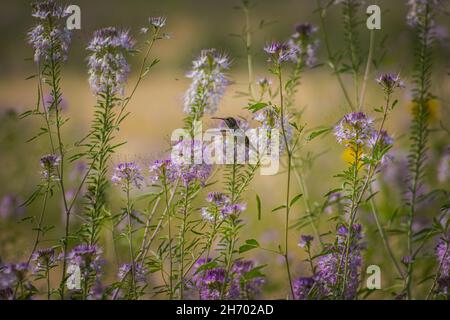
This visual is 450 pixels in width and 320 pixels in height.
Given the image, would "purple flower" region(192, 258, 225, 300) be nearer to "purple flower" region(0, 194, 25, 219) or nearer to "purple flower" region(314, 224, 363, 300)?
"purple flower" region(314, 224, 363, 300)

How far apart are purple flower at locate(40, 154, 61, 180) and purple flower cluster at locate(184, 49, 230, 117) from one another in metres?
0.63

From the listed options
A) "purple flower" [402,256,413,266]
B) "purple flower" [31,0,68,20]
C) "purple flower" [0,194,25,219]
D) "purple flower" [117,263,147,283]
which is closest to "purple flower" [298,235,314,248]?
"purple flower" [402,256,413,266]

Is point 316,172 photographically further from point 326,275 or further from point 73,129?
point 326,275

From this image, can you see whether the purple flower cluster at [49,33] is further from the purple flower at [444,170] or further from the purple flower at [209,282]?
the purple flower at [444,170]

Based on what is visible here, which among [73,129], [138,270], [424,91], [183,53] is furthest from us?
[183,53]

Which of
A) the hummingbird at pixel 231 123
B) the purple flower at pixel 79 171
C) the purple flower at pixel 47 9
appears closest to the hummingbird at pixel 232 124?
the hummingbird at pixel 231 123

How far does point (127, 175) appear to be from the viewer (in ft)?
8.70

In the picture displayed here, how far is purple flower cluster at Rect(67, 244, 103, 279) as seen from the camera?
8.20 ft

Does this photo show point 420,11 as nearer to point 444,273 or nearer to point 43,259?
point 444,273

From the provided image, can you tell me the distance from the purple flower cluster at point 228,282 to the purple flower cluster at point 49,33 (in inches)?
43.3

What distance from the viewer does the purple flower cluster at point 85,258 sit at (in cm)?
250

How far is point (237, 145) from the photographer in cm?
264
